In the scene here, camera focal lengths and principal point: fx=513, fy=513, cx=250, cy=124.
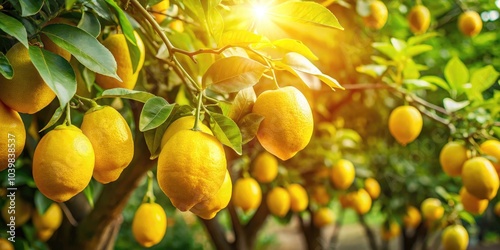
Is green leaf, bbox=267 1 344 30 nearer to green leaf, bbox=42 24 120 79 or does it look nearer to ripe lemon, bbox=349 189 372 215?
green leaf, bbox=42 24 120 79

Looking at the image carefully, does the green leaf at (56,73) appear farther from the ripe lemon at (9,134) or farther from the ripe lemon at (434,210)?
the ripe lemon at (434,210)

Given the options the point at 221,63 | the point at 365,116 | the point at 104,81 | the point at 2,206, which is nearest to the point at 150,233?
the point at 104,81

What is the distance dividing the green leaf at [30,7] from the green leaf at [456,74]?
1.08 metres

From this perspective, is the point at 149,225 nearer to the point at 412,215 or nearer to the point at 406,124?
the point at 406,124

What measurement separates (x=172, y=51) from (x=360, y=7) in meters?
0.99

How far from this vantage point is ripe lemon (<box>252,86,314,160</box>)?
655 mm

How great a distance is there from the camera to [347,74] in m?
2.34

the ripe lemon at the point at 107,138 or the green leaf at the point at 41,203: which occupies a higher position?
the ripe lemon at the point at 107,138

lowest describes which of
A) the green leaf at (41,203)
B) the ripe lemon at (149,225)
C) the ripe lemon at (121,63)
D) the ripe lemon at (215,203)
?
the green leaf at (41,203)

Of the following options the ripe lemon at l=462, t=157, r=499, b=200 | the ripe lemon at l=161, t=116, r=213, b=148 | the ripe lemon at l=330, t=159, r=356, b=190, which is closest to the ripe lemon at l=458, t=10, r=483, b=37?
the ripe lemon at l=330, t=159, r=356, b=190

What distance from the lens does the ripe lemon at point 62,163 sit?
1.91 ft

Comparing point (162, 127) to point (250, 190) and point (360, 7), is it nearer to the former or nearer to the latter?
point (250, 190)

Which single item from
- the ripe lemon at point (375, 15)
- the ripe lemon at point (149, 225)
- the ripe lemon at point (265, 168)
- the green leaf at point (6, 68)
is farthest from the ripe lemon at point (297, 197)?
the green leaf at point (6, 68)

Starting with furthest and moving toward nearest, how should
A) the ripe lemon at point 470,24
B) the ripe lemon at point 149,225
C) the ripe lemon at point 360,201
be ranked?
the ripe lemon at point 360,201 → the ripe lemon at point 470,24 → the ripe lemon at point 149,225
